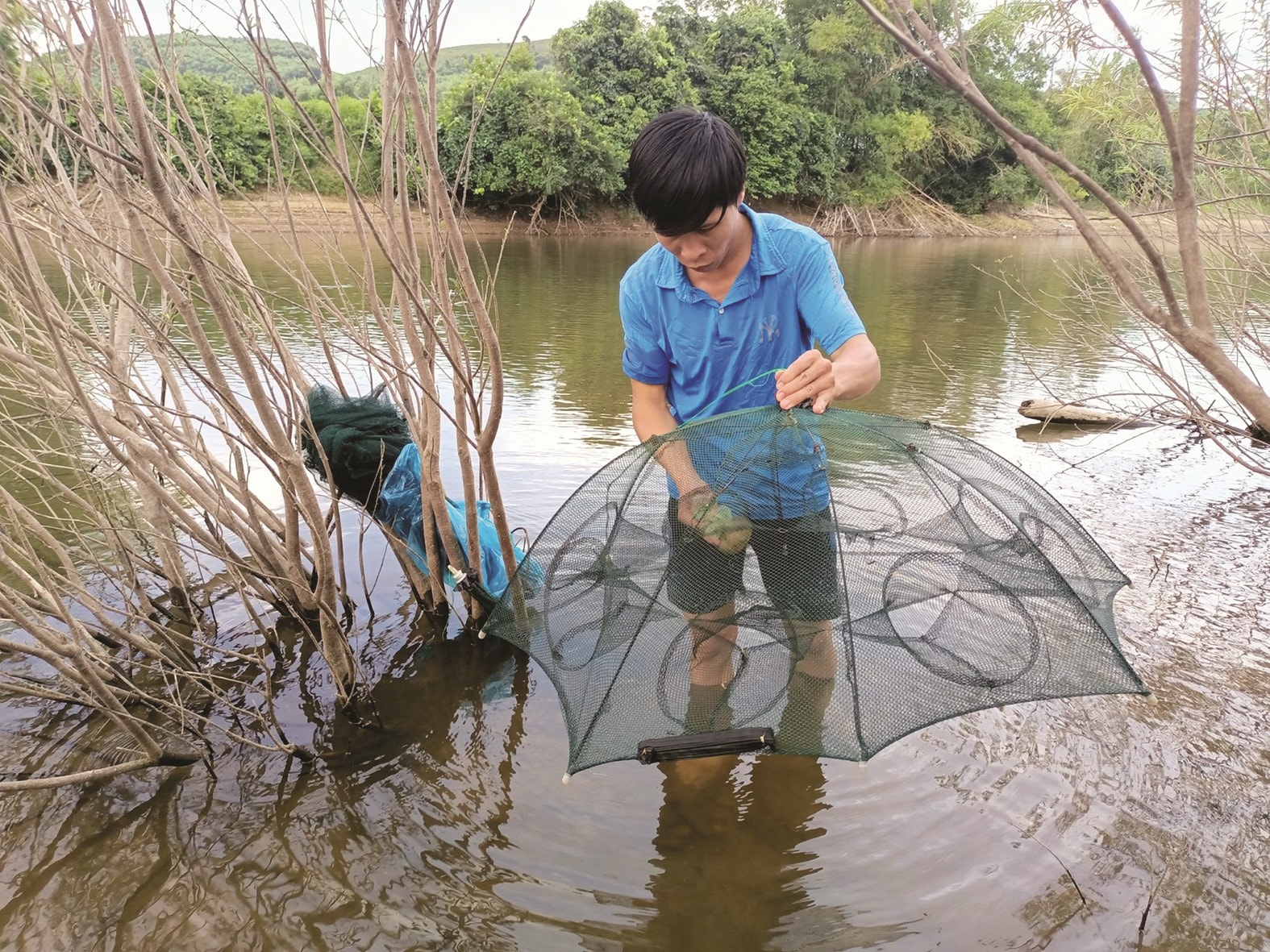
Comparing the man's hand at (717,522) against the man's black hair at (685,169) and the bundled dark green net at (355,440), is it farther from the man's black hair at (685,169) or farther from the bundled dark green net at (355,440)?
the bundled dark green net at (355,440)

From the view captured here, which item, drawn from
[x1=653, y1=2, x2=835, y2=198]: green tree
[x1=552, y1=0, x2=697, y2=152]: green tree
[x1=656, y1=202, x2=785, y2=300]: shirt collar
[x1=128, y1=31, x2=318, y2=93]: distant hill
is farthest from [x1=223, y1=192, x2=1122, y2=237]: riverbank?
[x1=656, y1=202, x2=785, y2=300]: shirt collar

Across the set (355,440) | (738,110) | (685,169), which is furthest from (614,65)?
(685,169)

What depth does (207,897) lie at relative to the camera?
2109 millimetres

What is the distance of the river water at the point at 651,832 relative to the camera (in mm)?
2068

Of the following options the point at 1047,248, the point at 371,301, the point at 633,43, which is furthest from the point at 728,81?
the point at 371,301

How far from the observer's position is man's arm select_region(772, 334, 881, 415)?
1848 mm

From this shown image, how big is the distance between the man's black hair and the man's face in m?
0.03

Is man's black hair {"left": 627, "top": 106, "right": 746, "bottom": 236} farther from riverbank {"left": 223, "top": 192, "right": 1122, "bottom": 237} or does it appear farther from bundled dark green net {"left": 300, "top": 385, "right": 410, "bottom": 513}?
riverbank {"left": 223, "top": 192, "right": 1122, "bottom": 237}

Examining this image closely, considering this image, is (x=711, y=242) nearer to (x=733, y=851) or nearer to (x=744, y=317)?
(x=744, y=317)

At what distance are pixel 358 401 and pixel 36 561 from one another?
3.86 feet

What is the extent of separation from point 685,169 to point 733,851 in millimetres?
A: 1820

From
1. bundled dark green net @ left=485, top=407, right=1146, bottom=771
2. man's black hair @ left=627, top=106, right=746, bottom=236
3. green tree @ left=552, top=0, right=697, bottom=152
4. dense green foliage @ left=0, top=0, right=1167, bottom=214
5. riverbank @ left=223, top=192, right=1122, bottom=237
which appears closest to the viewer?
man's black hair @ left=627, top=106, right=746, bottom=236

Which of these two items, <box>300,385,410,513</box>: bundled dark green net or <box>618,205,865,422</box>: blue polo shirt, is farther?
<box>300,385,410,513</box>: bundled dark green net

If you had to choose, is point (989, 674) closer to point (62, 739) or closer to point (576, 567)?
point (576, 567)
